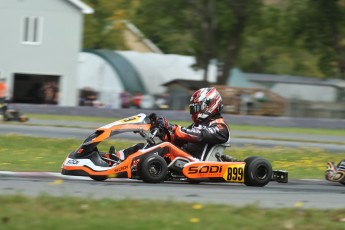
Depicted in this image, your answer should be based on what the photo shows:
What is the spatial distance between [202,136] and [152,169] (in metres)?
0.89

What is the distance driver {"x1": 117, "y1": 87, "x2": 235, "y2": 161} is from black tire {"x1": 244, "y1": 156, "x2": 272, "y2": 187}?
1.26 ft

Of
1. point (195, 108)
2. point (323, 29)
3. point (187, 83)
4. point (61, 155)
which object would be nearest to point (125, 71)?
point (187, 83)

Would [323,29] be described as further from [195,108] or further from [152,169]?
[152,169]

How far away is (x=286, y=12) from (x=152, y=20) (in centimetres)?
682

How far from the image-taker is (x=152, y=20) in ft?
131

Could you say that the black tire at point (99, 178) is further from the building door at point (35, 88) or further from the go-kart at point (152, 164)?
the building door at point (35, 88)

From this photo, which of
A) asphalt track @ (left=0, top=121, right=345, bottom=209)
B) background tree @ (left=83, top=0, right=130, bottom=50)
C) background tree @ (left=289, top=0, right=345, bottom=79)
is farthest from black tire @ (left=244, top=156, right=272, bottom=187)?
background tree @ (left=83, top=0, right=130, bottom=50)

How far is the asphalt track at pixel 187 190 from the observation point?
8180 mm

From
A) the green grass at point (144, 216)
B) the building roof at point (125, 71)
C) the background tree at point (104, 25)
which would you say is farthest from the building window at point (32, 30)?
the green grass at point (144, 216)

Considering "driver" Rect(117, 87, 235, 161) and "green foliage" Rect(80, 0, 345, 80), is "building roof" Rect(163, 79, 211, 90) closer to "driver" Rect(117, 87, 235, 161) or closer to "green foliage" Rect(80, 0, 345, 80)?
"green foliage" Rect(80, 0, 345, 80)

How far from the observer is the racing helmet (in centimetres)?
1039

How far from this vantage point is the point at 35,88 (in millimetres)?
37844

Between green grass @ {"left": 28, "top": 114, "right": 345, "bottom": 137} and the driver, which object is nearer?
the driver

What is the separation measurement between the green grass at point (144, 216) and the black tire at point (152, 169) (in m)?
2.15
